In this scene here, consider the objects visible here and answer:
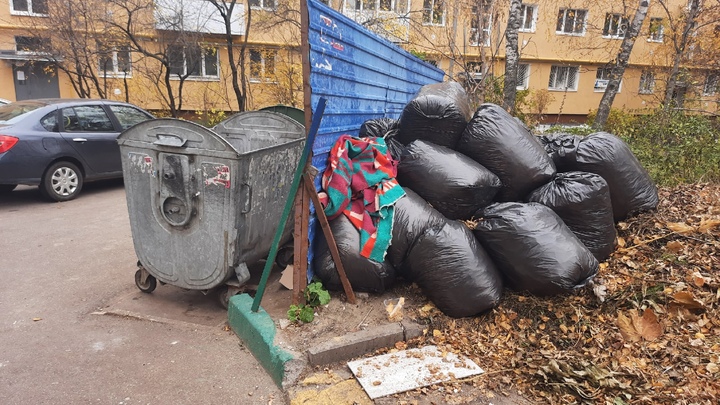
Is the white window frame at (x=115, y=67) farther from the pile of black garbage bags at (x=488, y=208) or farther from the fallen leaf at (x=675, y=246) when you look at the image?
the fallen leaf at (x=675, y=246)

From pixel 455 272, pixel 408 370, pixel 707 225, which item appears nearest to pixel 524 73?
pixel 707 225

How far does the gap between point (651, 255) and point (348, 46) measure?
109 inches

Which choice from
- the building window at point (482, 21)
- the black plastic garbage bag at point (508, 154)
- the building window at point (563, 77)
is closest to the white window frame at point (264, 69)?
the building window at point (482, 21)

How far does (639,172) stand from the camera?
12.1 feet

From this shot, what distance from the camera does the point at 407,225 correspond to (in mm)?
3068

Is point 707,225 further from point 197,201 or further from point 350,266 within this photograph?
point 197,201

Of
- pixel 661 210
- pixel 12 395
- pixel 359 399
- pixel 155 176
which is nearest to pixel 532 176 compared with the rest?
pixel 661 210

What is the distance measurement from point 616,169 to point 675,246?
707mm

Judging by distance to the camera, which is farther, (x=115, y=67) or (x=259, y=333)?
(x=115, y=67)

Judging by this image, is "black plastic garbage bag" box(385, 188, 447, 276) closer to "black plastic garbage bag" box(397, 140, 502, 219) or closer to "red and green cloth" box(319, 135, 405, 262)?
"red and green cloth" box(319, 135, 405, 262)

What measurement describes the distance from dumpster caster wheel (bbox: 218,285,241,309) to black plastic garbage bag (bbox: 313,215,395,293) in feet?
2.48

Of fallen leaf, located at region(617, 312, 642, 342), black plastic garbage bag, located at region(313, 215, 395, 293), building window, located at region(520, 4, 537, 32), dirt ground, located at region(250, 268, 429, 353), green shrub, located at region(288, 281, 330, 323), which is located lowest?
dirt ground, located at region(250, 268, 429, 353)

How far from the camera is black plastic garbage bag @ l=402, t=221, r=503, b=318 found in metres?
2.85

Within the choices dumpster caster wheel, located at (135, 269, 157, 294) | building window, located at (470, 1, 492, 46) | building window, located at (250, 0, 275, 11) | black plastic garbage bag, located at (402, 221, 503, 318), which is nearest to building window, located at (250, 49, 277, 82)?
building window, located at (250, 0, 275, 11)
